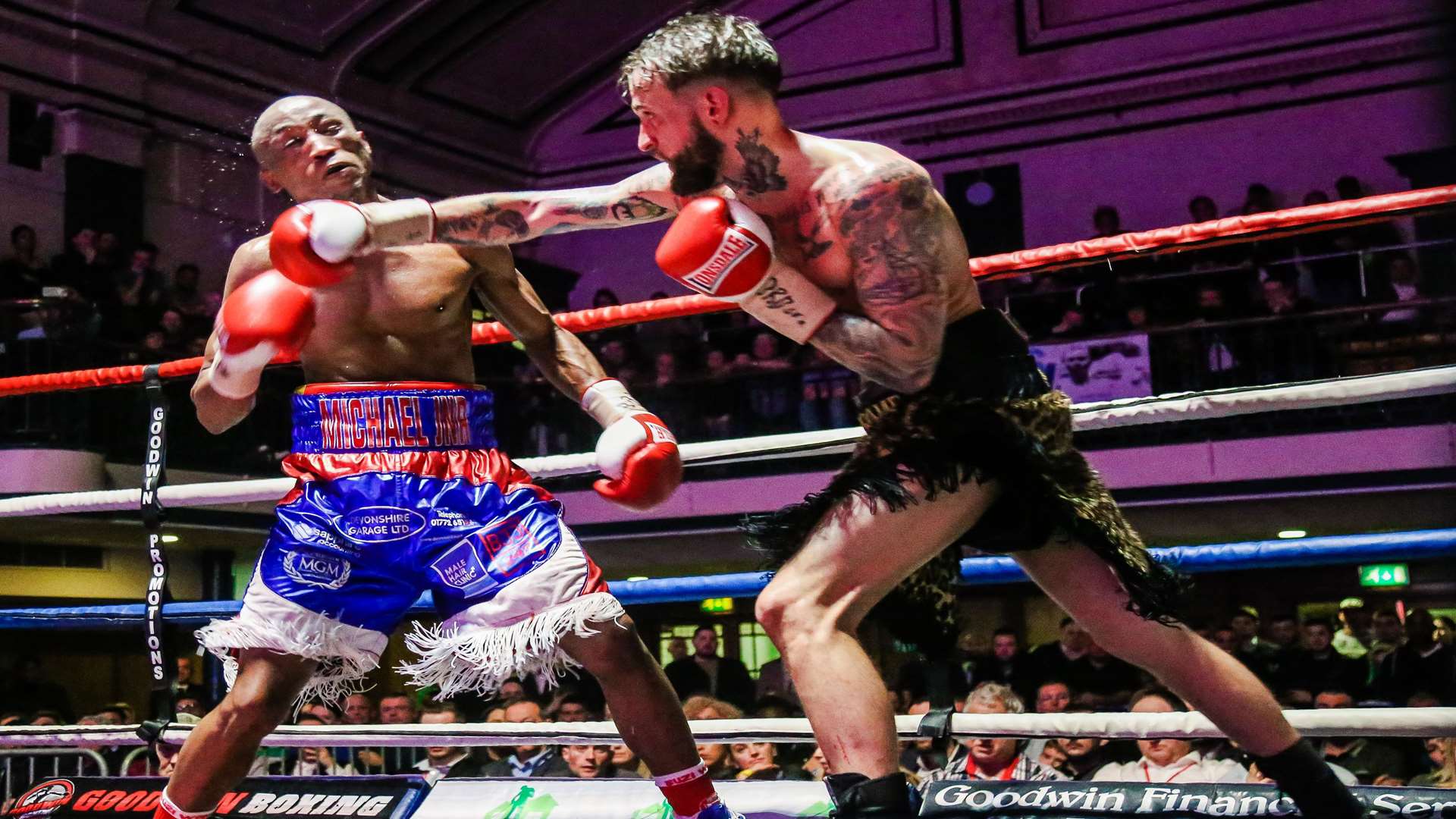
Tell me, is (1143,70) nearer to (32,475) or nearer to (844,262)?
(32,475)

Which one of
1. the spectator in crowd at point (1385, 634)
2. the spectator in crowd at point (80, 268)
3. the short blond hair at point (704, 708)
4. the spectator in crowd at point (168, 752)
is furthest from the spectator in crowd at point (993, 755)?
the spectator in crowd at point (80, 268)

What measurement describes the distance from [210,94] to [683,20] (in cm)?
763

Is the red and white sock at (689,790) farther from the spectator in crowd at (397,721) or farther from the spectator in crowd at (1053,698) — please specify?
the spectator in crowd at (397,721)

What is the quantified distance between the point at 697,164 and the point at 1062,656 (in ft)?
13.6

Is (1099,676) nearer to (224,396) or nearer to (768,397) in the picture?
(768,397)

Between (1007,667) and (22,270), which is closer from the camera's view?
(1007,667)

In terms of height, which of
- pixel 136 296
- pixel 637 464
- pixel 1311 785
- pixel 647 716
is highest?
pixel 136 296

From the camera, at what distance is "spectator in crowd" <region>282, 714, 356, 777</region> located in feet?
14.5

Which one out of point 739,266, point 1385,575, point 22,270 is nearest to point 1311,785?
point 739,266

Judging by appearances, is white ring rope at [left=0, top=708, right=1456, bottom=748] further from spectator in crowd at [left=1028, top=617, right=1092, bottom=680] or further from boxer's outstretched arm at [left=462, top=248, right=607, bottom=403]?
spectator in crowd at [left=1028, top=617, right=1092, bottom=680]

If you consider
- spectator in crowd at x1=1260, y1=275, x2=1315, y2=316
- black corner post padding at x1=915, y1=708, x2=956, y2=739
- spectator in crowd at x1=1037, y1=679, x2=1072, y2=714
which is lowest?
spectator in crowd at x1=1037, y1=679, x2=1072, y2=714

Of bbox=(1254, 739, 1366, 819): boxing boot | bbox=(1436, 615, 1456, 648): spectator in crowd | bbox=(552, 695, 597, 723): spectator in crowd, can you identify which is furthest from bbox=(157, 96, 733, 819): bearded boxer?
bbox=(1436, 615, 1456, 648): spectator in crowd

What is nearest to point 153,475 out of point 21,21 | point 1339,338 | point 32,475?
point 32,475

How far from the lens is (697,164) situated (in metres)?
1.71
